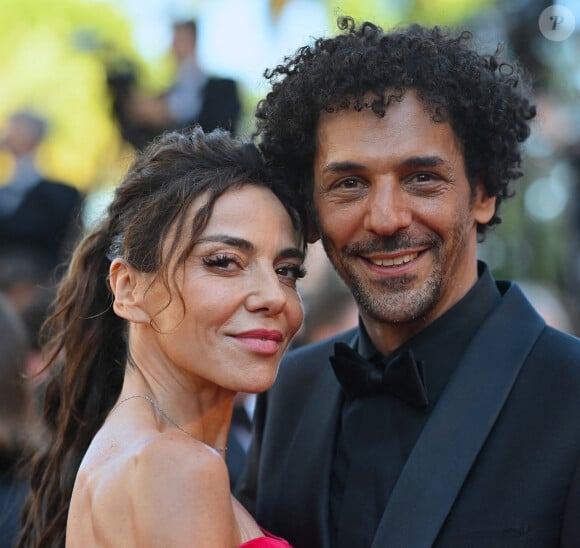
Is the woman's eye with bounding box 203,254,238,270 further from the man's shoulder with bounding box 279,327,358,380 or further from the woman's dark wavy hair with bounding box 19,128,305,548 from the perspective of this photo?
the man's shoulder with bounding box 279,327,358,380

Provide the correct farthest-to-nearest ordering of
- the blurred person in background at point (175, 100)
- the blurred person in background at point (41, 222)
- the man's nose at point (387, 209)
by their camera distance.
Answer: the blurred person in background at point (175, 100), the blurred person in background at point (41, 222), the man's nose at point (387, 209)

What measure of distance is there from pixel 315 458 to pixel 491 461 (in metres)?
0.68

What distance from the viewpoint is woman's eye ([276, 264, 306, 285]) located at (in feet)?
10.5

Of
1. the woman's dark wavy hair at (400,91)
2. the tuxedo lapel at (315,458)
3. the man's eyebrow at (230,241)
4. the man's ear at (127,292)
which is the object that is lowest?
the tuxedo lapel at (315,458)

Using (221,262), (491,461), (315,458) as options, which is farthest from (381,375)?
(221,262)

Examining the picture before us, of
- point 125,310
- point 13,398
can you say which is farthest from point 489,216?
point 13,398

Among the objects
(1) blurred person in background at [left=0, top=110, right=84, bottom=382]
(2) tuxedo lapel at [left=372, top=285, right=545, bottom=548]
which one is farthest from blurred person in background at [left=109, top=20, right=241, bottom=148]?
(2) tuxedo lapel at [left=372, top=285, right=545, bottom=548]

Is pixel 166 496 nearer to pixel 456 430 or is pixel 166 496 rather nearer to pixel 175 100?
pixel 456 430

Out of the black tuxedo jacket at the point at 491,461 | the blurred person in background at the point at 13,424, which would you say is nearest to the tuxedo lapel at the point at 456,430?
the black tuxedo jacket at the point at 491,461

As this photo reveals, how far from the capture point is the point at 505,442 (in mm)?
2918

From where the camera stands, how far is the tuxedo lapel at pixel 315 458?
3.22 m

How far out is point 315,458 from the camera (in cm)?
A: 336

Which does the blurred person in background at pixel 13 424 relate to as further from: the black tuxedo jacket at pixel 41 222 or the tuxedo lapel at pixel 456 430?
the black tuxedo jacket at pixel 41 222

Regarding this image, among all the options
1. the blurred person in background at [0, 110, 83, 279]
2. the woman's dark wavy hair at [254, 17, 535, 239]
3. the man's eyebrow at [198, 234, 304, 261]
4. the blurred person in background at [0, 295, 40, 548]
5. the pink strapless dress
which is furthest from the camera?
the blurred person in background at [0, 110, 83, 279]
